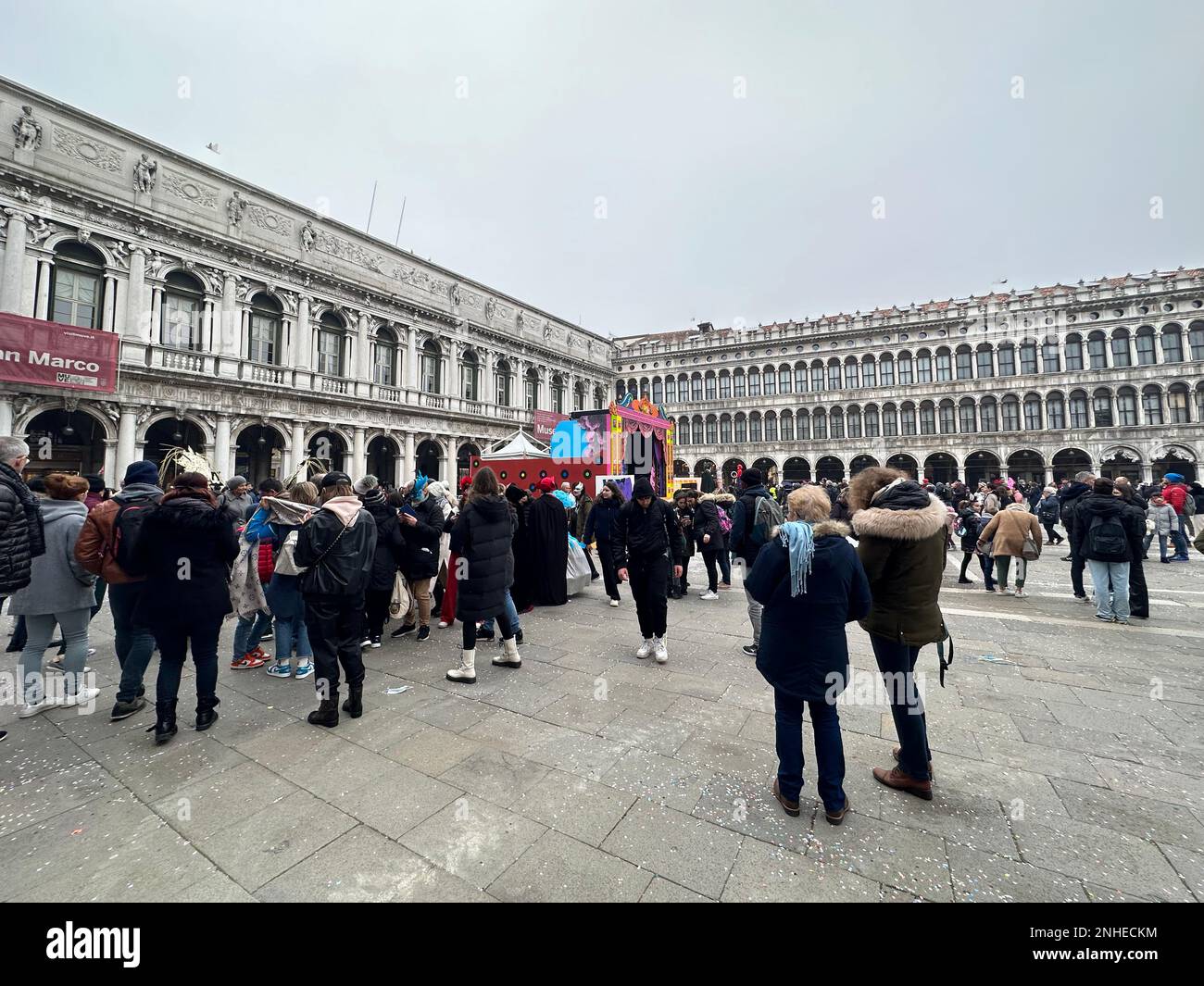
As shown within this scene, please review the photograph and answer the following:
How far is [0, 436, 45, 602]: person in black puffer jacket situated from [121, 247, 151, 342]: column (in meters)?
19.9

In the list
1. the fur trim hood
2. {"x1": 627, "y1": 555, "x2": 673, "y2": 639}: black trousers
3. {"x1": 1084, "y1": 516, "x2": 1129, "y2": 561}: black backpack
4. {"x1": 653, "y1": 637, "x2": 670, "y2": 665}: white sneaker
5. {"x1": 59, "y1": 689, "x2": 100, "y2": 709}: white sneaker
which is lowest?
{"x1": 59, "y1": 689, "x2": 100, "y2": 709}: white sneaker

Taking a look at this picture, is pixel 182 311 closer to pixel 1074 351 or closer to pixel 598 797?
pixel 598 797

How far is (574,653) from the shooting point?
554 centimetres

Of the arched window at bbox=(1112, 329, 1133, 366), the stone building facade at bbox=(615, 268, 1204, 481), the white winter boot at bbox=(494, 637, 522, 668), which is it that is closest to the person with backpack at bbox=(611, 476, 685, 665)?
the white winter boot at bbox=(494, 637, 522, 668)

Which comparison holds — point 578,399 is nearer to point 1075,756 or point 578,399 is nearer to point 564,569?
point 564,569

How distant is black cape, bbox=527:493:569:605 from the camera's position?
23.3 feet

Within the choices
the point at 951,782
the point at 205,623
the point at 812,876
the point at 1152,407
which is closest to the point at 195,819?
the point at 205,623

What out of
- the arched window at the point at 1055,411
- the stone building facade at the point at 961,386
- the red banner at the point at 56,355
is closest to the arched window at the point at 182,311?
the red banner at the point at 56,355

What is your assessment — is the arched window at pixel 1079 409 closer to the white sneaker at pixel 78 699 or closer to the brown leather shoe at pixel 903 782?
the brown leather shoe at pixel 903 782

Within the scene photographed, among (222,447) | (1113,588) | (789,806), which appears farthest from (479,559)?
(222,447)

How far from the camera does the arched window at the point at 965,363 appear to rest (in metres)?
37.7

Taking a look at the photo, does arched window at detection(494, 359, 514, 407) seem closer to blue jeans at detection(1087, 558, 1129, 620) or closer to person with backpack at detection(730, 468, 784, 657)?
person with backpack at detection(730, 468, 784, 657)

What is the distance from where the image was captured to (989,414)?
37156mm

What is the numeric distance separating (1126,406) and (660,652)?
46062 mm
